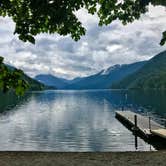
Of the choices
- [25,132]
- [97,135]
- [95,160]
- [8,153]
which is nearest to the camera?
[95,160]

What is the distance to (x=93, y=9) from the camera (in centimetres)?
1177

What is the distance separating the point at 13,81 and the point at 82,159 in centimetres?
978

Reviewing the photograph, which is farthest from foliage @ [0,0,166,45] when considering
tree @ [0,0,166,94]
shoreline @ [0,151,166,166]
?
shoreline @ [0,151,166,166]

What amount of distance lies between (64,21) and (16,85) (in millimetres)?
2582

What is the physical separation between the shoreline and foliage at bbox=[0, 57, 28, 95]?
8.81 m

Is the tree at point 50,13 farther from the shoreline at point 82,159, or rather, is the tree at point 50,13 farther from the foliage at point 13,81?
the shoreline at point 82,159

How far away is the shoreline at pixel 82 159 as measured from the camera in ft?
60.2

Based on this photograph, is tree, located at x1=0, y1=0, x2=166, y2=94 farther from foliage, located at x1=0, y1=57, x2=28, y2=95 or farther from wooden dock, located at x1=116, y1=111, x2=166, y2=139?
wooden dock, located at x1=116, y1=111, x2=166, y2=139

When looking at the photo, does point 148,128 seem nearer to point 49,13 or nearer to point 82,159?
point 82,159

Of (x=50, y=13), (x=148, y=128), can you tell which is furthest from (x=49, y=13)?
(x=148, y=128)

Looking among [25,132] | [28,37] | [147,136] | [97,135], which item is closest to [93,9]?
[28,37]

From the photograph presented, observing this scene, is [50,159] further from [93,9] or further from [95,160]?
[93,9]

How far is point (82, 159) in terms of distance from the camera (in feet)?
63.1

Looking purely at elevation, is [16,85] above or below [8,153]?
above
